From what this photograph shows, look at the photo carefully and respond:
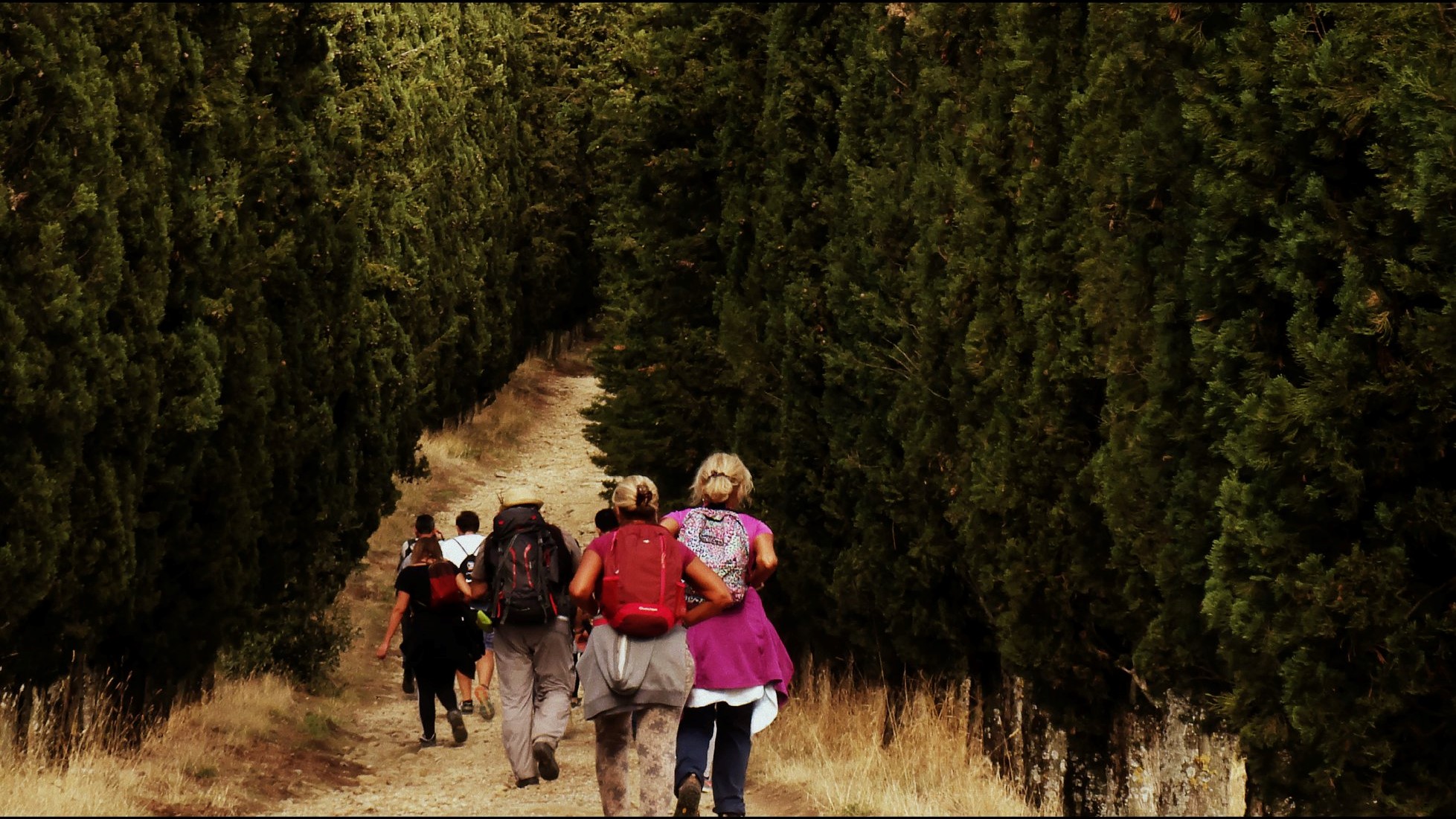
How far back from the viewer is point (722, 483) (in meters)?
7.87

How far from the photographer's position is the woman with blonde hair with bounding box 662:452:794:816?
7641 mm

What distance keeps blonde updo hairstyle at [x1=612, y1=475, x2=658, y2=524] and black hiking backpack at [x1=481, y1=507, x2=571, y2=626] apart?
6.35 ft

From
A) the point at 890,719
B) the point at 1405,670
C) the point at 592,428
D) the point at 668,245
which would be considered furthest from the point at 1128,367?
the point at 592,428

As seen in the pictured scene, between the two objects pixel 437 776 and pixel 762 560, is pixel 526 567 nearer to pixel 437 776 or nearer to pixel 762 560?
pixel 762 560

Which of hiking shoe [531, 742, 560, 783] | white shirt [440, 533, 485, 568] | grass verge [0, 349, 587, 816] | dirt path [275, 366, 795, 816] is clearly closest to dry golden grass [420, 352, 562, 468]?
grass verge [0, 349, 587, 816]

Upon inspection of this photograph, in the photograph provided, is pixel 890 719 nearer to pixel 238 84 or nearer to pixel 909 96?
pixel 909 96

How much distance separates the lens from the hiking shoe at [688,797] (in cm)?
739

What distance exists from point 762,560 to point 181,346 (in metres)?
4.57

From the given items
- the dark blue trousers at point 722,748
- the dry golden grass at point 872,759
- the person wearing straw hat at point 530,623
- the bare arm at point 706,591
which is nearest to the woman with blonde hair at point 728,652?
the dark blue trousers at point 722,748

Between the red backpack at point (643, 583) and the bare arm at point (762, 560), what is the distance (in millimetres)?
529

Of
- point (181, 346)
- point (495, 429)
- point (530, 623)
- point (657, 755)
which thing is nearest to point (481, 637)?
point (530, 623)

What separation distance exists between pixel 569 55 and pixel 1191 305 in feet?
113

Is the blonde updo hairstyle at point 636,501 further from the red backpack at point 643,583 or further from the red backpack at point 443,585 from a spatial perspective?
the red backpack at point 443,585

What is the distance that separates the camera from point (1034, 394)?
942 cm
